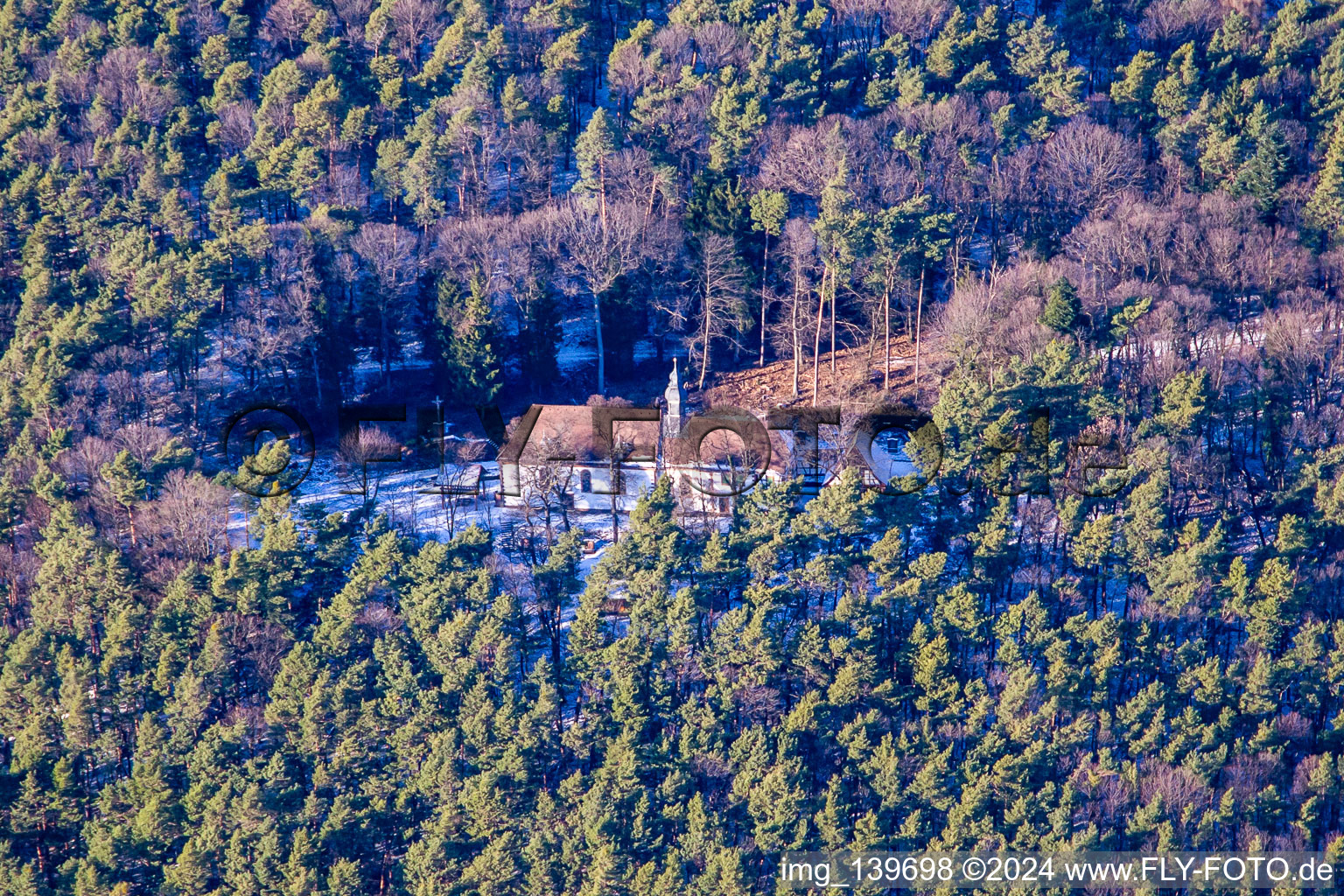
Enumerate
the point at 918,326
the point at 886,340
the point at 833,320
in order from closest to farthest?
the point at 886,340, the point at 918,326, the point at 833,320

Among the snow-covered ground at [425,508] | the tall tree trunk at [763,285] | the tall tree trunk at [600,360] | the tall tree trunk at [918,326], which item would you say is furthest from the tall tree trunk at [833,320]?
the snow-covered ground at [425,508]

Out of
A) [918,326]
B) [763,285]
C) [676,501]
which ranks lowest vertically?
[676,501]

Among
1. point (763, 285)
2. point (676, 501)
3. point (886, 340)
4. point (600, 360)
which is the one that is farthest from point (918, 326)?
point (676, 501)

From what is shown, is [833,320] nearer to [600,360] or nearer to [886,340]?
[886,340]

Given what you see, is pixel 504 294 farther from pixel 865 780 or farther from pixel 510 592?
pixel 865 780

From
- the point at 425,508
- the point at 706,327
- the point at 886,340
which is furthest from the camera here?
the point at 706,327

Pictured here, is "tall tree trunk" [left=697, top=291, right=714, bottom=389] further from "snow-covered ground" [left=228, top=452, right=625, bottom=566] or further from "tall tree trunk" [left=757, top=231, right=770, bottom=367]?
"snow-covered ground" [left=228, top=452, right=625, bottom=566]

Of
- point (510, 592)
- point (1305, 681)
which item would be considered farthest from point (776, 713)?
point (1305, 681)

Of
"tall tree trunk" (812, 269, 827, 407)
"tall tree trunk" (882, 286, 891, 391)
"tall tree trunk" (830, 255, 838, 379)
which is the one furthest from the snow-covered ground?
"tall tree trunk" (882, 286, 891, 391)

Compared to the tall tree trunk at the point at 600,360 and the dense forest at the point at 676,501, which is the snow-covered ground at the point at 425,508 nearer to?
the dense forest at the point at 676,501
